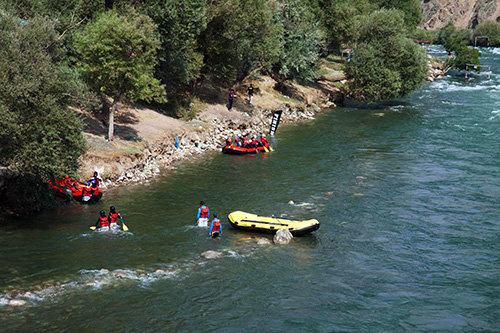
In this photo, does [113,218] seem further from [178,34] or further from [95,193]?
[178,34]

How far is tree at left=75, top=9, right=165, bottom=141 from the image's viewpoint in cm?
3516

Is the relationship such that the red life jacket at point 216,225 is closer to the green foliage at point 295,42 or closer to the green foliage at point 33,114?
the green foliage at point 33,114

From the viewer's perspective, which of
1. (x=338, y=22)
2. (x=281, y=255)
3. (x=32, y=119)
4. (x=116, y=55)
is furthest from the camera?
(x=338, y=22)

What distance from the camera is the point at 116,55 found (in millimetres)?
35688

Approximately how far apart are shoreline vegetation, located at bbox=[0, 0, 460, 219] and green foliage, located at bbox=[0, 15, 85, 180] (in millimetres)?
62

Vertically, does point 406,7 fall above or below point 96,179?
above

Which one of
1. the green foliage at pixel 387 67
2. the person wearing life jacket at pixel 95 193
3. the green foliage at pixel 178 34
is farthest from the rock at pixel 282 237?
the green foliage at pixel 387 67

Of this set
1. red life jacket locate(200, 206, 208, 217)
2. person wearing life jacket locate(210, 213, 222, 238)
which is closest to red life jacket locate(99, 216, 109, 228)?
red life jacket locate(200, 206, 208, 217)

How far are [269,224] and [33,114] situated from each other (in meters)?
13.7

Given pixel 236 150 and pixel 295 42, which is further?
pixel 295 42

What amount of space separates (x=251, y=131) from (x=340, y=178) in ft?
55.0

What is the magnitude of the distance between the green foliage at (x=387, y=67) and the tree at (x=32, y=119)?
45.3 metres

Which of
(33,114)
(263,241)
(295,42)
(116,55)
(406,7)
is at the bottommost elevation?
(263,241)

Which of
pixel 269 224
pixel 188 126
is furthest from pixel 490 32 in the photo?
pixel 269 224
